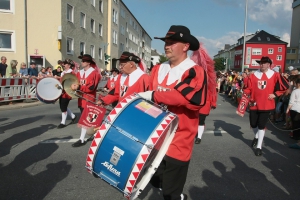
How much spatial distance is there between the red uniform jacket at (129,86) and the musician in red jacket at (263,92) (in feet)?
8.61

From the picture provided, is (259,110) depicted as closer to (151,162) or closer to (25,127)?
(151,162)

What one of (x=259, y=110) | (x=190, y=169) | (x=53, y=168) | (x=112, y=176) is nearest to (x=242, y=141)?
(x=259, y=110)

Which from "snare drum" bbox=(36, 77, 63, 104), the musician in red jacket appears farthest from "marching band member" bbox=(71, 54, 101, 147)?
the musician in red jacket

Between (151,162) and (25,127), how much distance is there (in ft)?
Result: 19.0

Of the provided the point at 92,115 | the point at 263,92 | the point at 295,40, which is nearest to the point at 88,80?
the point at 92,115

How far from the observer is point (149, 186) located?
3.73 m

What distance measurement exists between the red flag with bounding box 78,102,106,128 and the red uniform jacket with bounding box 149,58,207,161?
2520 mm

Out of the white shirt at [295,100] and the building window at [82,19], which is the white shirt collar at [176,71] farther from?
the building window at [82,19]

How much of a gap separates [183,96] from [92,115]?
10.5ft

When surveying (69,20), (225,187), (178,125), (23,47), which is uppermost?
(69,20)

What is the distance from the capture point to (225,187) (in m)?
3.74

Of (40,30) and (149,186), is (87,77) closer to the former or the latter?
(149,186)

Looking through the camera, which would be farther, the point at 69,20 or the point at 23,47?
the point at 69,20

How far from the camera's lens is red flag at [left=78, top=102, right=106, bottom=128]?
5.00 m
